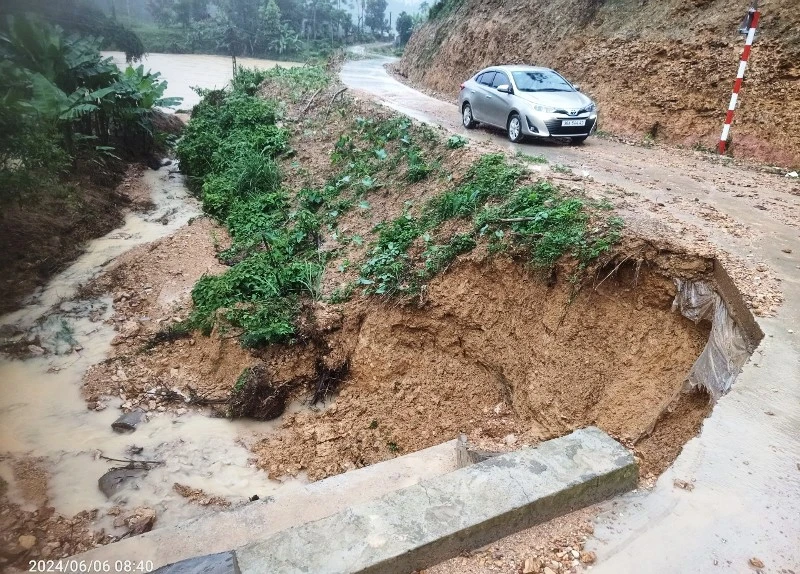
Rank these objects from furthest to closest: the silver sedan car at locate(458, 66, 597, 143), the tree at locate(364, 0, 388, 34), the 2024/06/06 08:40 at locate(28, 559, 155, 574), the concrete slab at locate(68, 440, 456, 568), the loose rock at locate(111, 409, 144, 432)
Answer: the tree at locate(364, 0, 388, 34) < the silver sedan car at locate(458, 66, 597, 143) < the loose rock at locate(111, 409, 144, 432) < the concrete slab at locate(68, 440, 456, 568) < the 2024/06/06 08:40 at locate(28, 559, 155, 574)

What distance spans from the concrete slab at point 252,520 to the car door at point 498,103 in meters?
8.94

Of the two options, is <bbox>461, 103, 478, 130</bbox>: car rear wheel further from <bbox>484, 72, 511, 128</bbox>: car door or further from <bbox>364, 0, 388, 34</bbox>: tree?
<bbox>364, 0, 388, 34</bbox>: tree

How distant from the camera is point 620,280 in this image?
5.71 m

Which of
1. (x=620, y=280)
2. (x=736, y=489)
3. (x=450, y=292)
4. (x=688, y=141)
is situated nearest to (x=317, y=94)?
(x=688, y=141)

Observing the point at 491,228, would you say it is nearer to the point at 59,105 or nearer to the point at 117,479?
the point at 117,479

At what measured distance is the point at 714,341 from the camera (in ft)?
15.2

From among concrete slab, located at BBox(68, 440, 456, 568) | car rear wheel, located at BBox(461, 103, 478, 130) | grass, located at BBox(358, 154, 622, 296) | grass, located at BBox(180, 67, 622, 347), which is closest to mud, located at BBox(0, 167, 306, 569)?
grass, located at BBox(180, 67, 622, 347)

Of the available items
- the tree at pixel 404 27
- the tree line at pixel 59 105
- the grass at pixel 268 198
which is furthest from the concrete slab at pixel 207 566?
the tree at pixel 404 27

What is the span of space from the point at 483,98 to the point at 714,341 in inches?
356

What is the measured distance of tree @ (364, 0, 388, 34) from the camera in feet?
193

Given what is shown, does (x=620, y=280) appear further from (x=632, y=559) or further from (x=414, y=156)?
(x=414, y=156)

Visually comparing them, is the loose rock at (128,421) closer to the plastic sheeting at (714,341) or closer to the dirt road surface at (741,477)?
the dirt road surface at (741,477)

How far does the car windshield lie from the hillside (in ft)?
6.97

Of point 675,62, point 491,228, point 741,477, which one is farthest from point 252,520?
point 675,62
